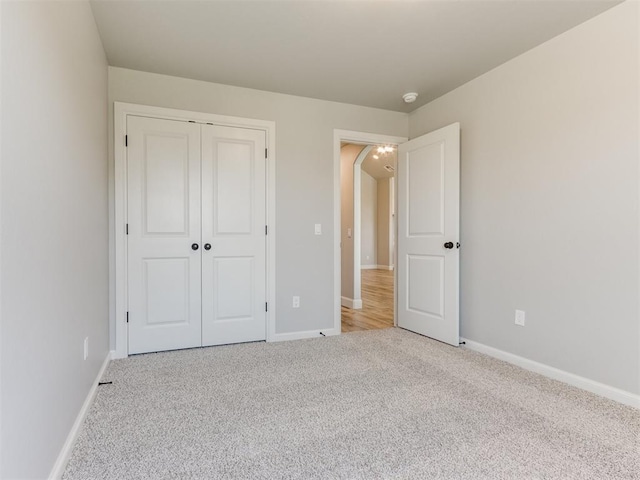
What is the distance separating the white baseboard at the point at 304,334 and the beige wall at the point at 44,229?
1.53 metres

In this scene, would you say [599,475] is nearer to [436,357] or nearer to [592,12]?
[436,357]

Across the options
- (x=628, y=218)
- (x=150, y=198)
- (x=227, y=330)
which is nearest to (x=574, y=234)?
(x=628, y=218)

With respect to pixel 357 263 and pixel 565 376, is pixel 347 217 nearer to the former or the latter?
pixel 357 263

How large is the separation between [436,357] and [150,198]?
264 cm

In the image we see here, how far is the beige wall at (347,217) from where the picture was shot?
4.98 metres

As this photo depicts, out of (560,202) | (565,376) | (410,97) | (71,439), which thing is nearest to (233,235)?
(71,439)

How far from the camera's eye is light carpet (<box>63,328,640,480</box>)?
1.46 m

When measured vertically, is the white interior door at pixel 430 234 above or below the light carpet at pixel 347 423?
above

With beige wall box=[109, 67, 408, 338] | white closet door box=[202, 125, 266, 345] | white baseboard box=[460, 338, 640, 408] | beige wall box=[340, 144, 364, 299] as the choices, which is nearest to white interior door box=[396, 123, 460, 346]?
white baseboard box=[460, 338, 640, 408]

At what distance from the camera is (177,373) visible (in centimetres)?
249

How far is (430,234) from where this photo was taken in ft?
11.0

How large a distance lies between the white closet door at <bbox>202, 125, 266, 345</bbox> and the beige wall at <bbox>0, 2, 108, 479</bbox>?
3.41 ft

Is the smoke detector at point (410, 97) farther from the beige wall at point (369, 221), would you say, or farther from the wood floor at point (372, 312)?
the beige wall at point (369, 221)

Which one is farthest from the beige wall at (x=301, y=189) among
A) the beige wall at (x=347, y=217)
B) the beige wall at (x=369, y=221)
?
the beige wall at (x=369, y=221)
